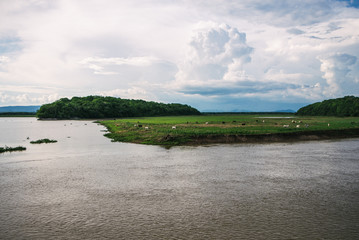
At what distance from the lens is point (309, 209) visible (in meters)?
12.8

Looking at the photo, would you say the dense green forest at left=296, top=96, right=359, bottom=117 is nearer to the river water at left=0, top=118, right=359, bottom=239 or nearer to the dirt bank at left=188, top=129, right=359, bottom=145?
the dirt bank at left=188, top=129, right=359, bottom=145

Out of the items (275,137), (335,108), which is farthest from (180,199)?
(335,108)

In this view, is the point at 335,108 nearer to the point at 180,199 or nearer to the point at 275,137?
the point at 275,137

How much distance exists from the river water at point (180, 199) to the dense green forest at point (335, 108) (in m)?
136

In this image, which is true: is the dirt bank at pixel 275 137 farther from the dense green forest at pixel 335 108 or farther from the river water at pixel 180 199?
the dense green forest at pixel 335 108

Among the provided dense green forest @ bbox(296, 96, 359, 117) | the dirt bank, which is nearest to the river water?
the dirt bank

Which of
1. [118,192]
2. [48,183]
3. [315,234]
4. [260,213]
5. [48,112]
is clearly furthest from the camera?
[48,112]

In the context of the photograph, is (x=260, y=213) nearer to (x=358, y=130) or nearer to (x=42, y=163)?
(x=42, y=163)

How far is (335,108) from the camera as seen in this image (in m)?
162

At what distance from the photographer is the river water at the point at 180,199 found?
10711 mm

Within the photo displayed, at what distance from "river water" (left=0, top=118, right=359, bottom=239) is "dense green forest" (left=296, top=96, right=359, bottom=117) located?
13597 cm

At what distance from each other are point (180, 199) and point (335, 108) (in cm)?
17259

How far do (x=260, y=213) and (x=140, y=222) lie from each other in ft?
17.1

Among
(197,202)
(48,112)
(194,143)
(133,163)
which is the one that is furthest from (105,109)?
(197,202)
